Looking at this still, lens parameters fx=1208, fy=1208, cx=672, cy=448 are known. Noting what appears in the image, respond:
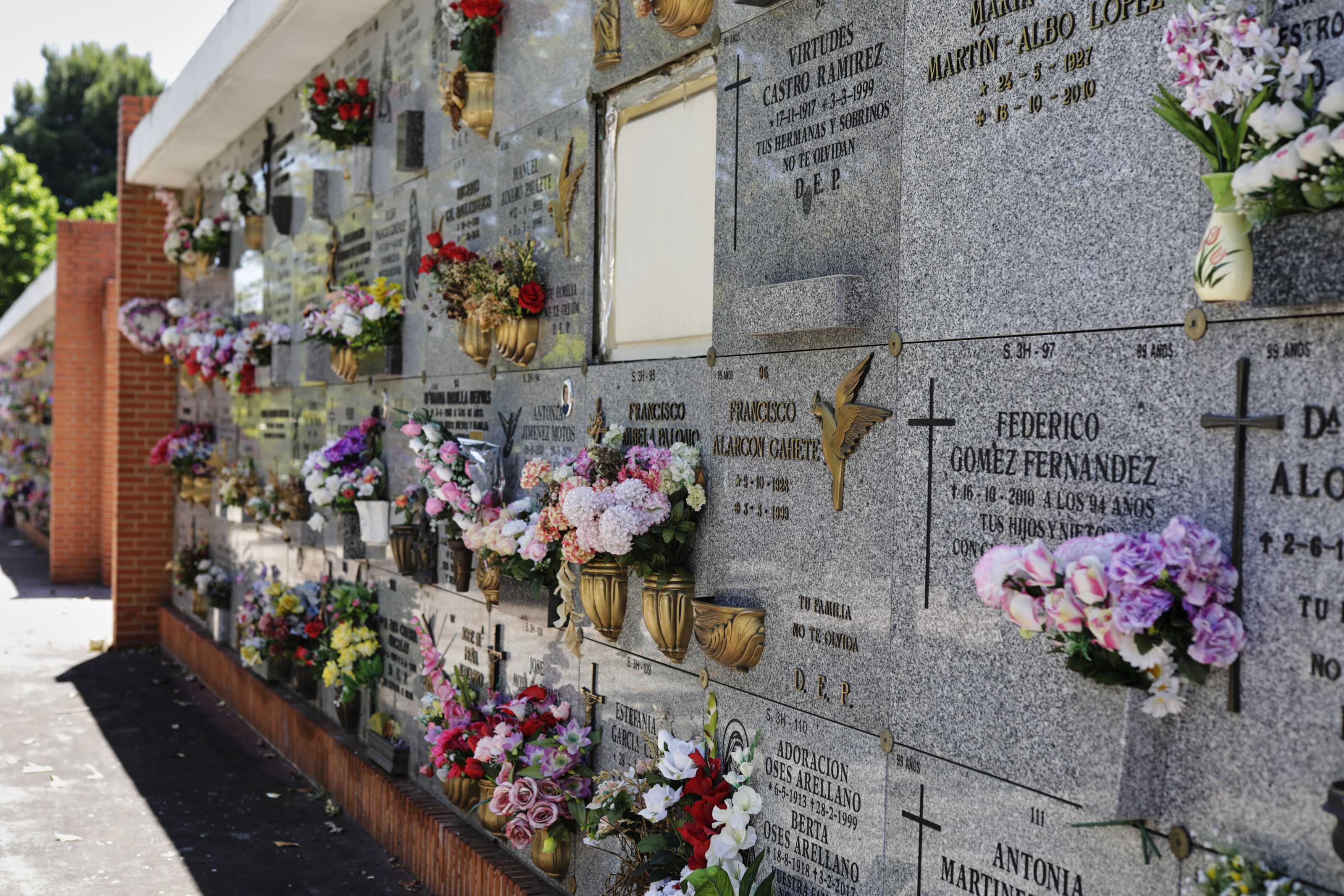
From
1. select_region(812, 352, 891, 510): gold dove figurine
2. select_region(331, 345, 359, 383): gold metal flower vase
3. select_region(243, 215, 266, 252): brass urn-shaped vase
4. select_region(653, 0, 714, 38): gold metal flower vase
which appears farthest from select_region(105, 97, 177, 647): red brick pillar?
select_region(812, 352, 891, 510): gold dove figurine

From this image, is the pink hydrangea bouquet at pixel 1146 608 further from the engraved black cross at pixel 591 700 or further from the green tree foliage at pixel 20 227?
the green tree foliage at pixel 20 227

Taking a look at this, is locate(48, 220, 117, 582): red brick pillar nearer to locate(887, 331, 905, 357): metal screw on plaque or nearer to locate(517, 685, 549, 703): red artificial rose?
locate(517, 685, 549, 703): red artificial rose

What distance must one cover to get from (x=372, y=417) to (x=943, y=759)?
421 cm

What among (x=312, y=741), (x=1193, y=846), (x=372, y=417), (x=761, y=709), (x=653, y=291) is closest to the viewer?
(x=1193, y=846)

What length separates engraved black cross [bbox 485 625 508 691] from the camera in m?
4.73

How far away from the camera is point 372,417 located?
6.12 m

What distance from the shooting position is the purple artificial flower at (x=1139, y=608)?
189 cm

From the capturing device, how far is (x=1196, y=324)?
206cm

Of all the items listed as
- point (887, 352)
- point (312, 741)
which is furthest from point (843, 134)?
point (312, 741)

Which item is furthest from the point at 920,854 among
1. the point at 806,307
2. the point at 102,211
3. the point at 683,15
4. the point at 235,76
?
the point at 102,211

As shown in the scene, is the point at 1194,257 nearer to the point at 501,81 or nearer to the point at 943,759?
the point at 943,759

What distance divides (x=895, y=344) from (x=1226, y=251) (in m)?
0.91

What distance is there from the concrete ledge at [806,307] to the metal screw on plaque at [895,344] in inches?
3.6

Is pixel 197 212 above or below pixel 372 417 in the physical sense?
above
